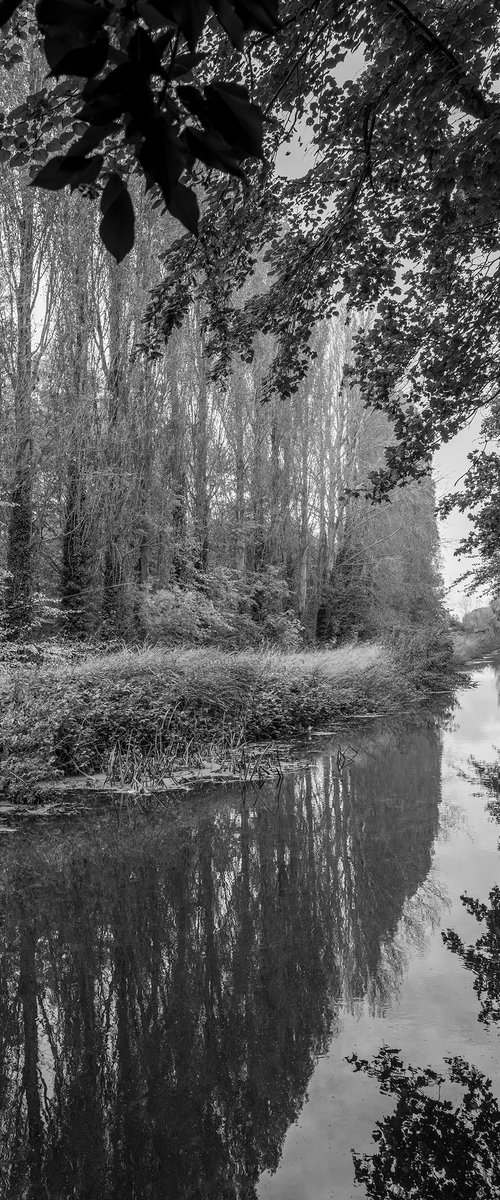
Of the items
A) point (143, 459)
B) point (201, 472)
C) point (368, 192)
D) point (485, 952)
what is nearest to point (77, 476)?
point (143, 459)

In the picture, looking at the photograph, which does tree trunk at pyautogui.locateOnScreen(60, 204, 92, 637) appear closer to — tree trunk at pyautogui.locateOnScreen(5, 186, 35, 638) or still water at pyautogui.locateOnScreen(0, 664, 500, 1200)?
tree trunk at pyautogui.locateOnScreen(5, 186, 35, 638)

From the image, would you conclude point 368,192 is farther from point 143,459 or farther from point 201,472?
point 201,472

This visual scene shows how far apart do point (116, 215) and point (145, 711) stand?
7976mm

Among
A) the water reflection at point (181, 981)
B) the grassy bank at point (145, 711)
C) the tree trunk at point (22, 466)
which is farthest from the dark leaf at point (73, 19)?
the tree trunk at point (22, 466)

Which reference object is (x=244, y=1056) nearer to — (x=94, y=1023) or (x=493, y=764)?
(x=94, y=1023)

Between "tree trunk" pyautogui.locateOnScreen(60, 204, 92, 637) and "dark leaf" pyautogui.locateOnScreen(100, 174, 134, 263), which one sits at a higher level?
"tree trunk" pyautogui.locateOnScreen(60, 204, 92, 637)

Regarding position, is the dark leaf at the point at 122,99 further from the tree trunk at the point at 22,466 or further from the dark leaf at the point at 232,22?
the tree trunk at the point at 22,466

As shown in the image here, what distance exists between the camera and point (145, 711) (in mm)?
8711

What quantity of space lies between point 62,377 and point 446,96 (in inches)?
471

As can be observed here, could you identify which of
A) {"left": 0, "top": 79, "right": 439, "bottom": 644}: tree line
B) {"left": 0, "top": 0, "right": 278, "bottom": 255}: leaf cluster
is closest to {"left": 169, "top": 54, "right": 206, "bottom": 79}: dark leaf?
{"left": 0, "top": 0, "right": 278, "bottom": 255}: leaf cluster

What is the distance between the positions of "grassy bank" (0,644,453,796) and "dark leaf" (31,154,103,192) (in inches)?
256

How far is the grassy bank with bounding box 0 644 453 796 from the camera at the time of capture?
746cm

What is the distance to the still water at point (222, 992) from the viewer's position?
2.26m

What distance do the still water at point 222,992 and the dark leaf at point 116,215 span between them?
8.65 feet
